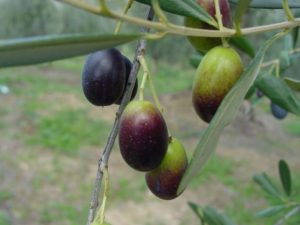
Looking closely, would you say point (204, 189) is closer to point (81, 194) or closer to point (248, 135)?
point (81, 194)

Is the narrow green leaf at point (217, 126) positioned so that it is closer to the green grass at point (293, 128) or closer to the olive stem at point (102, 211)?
the olive stem at point (102, 211)

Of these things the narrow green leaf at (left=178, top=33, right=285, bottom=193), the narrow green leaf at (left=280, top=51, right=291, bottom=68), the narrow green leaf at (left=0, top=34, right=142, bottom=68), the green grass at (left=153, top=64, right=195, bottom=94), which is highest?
the narrow green leaf at (left=0, top=34, right=142, bottom=68)

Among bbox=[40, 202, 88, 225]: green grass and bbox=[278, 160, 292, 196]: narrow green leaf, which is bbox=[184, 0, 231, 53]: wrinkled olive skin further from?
bbox=[40, 202, 88, 225]: green grass

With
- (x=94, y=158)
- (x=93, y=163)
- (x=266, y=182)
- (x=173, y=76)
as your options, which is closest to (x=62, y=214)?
(x=93, y=163)

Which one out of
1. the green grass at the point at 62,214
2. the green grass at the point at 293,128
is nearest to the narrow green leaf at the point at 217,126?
the green grass at the point at 62,214

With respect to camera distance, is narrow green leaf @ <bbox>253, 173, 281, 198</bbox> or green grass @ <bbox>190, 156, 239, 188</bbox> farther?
green grass @ <bbox>190, 156, 239, 188</bbox>

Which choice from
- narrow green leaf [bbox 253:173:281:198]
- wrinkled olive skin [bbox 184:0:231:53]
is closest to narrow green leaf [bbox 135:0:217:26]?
wrinkled olive skin [bbox 184:0:231:53]

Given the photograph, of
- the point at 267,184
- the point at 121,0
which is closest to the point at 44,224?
the point at 267,184
